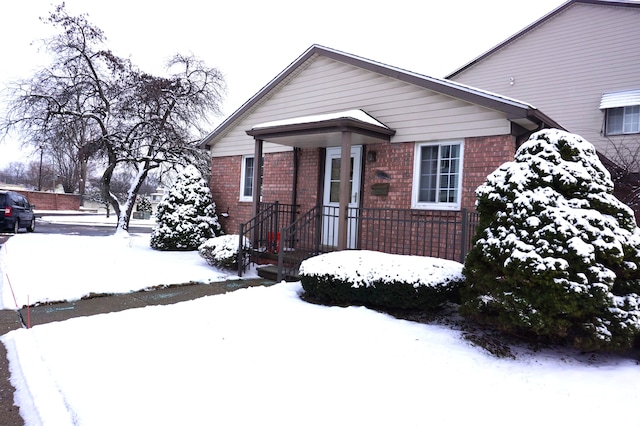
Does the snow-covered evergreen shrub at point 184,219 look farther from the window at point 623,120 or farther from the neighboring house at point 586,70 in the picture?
the window at point 623,120

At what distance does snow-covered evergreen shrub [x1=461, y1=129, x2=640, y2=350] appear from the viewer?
3.70 meters

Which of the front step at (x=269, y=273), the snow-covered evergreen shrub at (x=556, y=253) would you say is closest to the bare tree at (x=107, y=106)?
the front step at (x=269, y=273)

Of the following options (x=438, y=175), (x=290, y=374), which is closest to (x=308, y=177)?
(x=438, y=175)

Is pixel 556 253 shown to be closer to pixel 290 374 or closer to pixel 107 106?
pixel 290 374

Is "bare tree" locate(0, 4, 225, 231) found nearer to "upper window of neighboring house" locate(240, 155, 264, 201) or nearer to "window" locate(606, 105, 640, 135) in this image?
"upper window of neighboring house" locate(240, 155, 264, 201)

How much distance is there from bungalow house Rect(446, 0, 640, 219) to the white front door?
691 cm

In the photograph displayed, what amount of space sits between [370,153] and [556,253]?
16.2 ft

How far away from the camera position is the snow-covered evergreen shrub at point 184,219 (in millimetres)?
10758

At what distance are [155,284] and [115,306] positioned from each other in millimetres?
1270

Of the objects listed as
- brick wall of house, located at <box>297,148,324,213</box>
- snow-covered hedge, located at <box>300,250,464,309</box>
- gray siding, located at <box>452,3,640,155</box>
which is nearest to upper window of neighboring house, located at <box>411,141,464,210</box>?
snow-covered hedge, located at <box>300,250,464,309</box>

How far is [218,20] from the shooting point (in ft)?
66.4

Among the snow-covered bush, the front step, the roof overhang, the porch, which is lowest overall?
the front step

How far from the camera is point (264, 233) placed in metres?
9.61

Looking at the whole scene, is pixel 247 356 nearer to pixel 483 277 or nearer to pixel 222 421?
pixel 222 421
